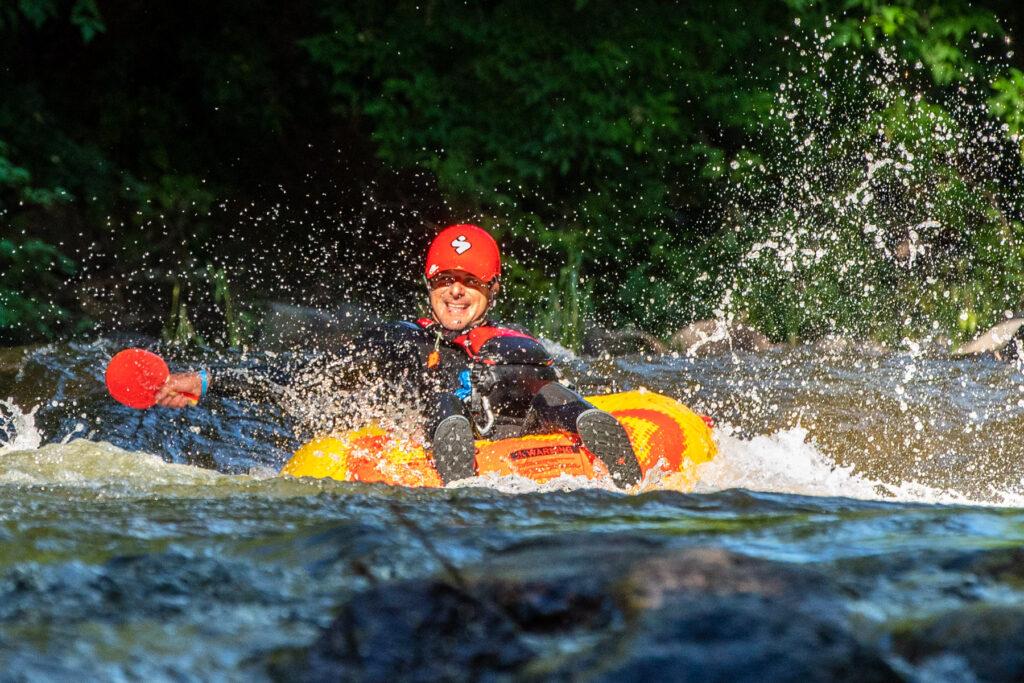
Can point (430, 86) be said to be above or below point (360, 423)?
above

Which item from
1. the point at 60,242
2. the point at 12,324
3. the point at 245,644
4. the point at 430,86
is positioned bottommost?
the point at 245,644

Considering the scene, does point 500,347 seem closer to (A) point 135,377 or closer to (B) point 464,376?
(B) point 464,376

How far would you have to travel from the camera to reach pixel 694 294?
411 inches

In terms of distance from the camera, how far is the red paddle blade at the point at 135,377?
4.06 meters

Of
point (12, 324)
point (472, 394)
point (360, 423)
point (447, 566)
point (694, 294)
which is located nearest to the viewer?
point (447, 566)

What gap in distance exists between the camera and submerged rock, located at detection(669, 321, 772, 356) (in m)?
9.19

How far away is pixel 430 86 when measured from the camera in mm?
10062

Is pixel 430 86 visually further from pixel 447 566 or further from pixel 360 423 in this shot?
pixel 447 566

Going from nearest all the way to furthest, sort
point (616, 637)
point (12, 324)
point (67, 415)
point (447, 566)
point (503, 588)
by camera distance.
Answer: point (616, 637) < point (503, 588) < point (447, 566) < point (67, 415) < point (12, 324)

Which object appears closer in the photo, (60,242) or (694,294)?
(60,242)

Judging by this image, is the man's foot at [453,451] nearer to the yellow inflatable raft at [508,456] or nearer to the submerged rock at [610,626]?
the yellow inflatable raft at [508,456]

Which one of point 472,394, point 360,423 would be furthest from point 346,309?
point 472,394

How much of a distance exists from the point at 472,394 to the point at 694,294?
20.4 feet

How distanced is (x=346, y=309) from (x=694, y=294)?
317 centimetres
